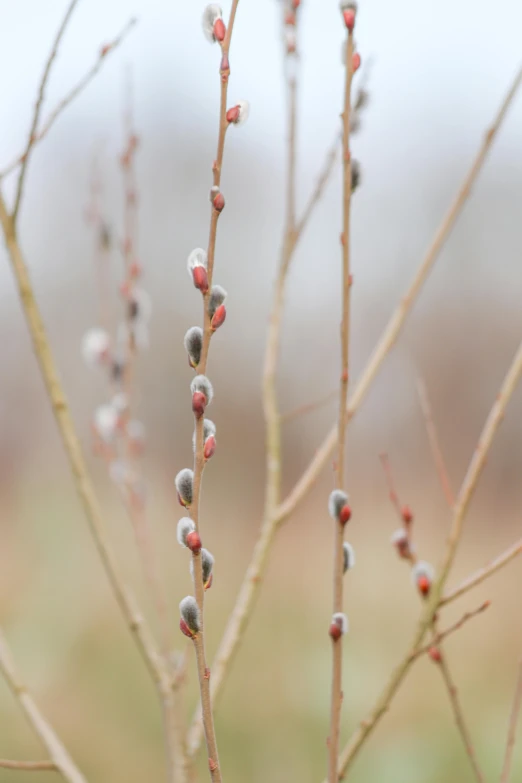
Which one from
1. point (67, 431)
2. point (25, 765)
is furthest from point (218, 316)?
point (25, 765)

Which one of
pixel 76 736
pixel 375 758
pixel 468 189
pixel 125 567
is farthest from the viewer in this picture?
pixel 125 567

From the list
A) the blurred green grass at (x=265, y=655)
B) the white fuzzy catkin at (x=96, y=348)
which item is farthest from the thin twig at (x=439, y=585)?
the blurred green grass at (x=265, y=655)

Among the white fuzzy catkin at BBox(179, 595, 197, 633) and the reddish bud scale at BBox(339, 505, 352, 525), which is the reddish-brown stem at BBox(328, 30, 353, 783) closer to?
the reddish bud scale at BBox(339, 505, 352, 525)

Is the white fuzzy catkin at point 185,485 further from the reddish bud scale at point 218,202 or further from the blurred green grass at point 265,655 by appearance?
the blurred green grass at point 265,655

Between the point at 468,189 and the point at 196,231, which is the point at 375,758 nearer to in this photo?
the point at 468,189

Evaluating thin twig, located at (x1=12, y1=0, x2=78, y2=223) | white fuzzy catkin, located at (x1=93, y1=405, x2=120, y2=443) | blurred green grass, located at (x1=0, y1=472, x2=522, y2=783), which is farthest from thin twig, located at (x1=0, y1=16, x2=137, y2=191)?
blurred green grass, located at (x1=0, y1=472, x2=522, y2=783)

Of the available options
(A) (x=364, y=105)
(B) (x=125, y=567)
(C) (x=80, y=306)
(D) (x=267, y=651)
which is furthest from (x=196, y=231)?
(A) (x=364, y=105)

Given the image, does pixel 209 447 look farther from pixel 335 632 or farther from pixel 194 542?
pixel 335 632
